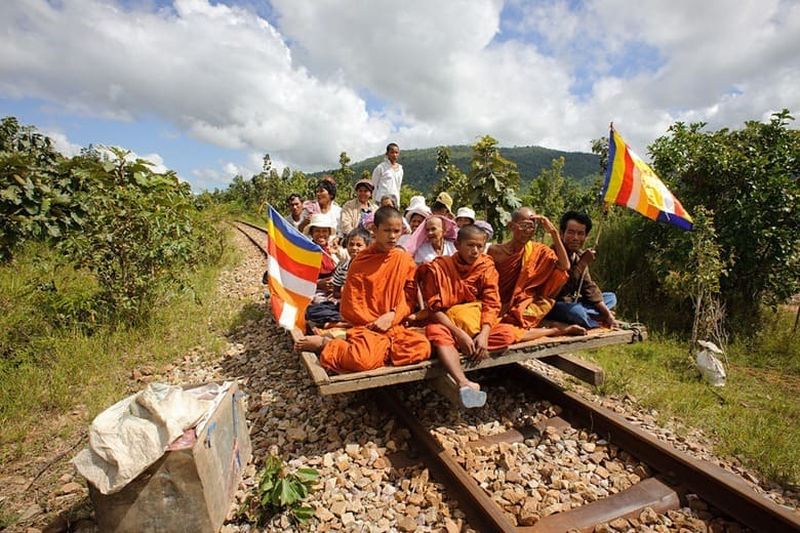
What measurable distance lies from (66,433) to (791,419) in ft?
21.7

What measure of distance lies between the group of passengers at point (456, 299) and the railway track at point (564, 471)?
1.79ft

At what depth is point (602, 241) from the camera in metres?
8.52

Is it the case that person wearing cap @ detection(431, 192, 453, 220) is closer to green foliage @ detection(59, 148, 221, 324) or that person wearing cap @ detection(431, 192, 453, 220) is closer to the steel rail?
the steel rail

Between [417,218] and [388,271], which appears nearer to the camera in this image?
[388,271]

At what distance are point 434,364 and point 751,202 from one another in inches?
249

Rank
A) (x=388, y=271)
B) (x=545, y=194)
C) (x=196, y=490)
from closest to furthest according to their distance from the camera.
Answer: (x=196, y=490) → (x=388, y=271) → (x=545, y=194)

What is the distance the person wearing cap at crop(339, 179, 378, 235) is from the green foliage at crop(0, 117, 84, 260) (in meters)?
4.26

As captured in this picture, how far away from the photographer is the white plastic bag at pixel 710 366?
4.81 m

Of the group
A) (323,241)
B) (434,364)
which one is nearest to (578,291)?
(434,364)

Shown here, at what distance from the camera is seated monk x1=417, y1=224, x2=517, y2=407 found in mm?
3393

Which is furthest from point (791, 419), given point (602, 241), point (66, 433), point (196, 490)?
point (66, 433)

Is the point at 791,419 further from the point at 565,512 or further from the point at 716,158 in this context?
the point at 716,158

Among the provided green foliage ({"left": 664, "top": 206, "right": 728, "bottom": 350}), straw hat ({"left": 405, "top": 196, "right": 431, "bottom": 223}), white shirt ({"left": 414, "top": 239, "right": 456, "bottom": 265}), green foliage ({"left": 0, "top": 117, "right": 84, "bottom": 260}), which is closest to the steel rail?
white shirt ({"left": 414, "top": 239, "right": 456, "bottom": 265})

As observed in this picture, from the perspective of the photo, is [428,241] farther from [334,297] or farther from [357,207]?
[357,207]
